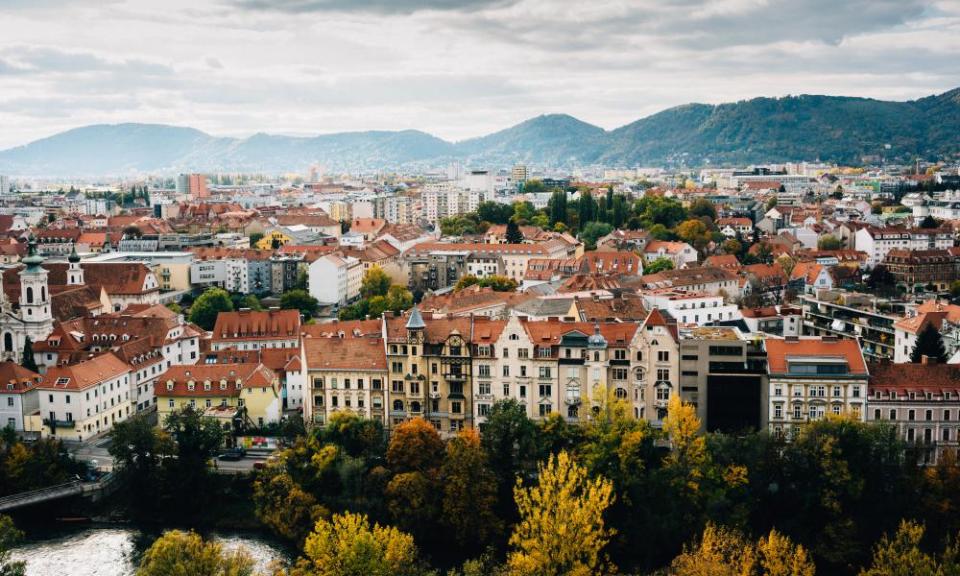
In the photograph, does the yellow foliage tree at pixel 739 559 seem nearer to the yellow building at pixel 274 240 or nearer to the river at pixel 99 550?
the river at pixel 99 550

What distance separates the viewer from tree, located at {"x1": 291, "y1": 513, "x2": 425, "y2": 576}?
33281 millimetres

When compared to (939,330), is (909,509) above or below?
below

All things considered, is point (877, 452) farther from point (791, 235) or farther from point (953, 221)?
point (953, 221)

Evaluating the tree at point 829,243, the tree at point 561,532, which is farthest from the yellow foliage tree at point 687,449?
the tree at point 829,243

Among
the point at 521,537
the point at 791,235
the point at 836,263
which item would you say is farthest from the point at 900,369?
the point at 791,235

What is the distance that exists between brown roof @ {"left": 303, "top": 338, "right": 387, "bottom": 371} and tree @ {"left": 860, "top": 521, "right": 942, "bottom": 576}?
2509cm

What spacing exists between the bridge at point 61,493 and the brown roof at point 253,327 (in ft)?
61.9

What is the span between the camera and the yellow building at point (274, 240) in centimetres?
12352

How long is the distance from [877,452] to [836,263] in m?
67.6

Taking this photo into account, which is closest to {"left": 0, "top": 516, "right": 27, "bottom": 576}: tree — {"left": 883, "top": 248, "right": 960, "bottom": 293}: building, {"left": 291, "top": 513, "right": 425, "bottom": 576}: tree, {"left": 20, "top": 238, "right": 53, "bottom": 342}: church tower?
{"left": 291, "top": 513, "right": 425, "bottom": 576}: tree

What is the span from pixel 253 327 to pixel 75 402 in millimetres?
15192

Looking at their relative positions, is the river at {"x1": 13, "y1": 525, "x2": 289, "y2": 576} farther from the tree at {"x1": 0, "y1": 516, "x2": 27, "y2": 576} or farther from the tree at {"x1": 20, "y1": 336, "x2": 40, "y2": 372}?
the tree at {"x1": 20, "y1": 336, "x2": 40, "y2": 372}

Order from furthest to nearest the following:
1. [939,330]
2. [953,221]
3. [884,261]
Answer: [953,221] → [884,261] → [939,330]

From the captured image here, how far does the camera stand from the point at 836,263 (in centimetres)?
10419
